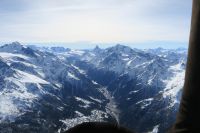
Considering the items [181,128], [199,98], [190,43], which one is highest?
[190,43]

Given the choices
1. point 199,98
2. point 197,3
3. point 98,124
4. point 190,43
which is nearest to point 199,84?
point 199,98

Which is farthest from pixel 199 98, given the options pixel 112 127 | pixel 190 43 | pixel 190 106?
pixel 112 127

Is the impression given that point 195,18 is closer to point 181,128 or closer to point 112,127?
point 181,128

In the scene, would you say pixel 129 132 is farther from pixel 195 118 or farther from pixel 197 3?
pixel 197 3

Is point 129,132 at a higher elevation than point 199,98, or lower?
lower

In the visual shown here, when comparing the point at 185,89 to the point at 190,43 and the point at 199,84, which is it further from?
the point at 190,43

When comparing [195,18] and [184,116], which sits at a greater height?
[195,18]

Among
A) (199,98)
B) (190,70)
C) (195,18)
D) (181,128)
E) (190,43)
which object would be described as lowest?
(181,128)

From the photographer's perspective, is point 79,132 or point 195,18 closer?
point 79,132

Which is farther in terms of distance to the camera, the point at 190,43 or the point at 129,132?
the point at 190,43
